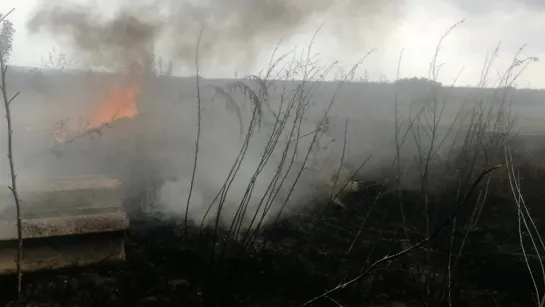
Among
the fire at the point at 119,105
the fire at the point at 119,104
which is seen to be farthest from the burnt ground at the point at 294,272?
the fire at the point at 119,105

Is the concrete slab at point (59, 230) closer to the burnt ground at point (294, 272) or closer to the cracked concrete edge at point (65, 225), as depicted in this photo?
the cracked concrete edge at point (65, 225)

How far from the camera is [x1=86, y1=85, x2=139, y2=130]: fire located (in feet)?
47.8

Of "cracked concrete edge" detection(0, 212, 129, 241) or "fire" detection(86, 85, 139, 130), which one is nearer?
"cracked concrete edge" detection(0, 212, 129, 241)

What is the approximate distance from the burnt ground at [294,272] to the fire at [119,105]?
8336mm

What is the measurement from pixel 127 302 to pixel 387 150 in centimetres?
1096

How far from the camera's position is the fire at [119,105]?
47.8 ft

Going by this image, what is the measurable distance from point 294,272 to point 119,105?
11.0 meters

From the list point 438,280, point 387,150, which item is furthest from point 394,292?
point 387,150

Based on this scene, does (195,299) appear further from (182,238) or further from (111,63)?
(111,63)

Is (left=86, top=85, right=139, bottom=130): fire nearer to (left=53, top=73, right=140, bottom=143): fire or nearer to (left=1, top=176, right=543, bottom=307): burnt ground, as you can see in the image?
(left=53, top=73, right=140, bottom=143): fire

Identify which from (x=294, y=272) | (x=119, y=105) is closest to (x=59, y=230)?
(x=294, y=272)

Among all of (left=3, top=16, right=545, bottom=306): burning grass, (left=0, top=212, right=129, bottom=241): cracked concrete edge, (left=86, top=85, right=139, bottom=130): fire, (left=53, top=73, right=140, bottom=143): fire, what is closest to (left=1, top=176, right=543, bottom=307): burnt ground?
(left=3, top=16, right=545, bottom=306): burning grass

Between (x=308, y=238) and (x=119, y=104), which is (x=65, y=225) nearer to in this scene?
(x=308, y=238)

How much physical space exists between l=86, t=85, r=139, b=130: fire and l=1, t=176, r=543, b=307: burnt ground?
8336mm
